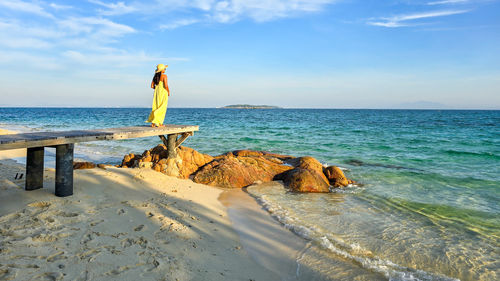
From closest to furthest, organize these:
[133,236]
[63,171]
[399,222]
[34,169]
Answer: [133,236]
[63,171]
[34,169]
[399,222]

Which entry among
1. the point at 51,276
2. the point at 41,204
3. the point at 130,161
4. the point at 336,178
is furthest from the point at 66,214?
the point at 336,178

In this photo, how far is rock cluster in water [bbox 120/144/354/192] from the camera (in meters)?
7.41

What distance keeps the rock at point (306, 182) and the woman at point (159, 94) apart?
3746 mm

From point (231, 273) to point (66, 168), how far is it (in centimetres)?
349

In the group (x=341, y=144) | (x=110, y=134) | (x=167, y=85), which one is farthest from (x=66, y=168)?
(x=341, y=144)

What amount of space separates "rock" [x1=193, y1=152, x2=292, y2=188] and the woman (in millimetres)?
1787

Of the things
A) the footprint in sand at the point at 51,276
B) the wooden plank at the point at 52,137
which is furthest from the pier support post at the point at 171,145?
the footprint in sand at the point at 51,276

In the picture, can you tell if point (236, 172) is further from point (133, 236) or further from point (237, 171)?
point (133, 236)

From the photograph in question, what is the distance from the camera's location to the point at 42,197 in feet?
15.5

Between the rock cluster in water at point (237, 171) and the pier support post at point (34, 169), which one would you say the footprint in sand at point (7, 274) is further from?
the rock cluster in water at point (237, 171)

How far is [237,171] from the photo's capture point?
7734 millimetres

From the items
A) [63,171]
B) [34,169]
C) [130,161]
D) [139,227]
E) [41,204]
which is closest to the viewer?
[139,227]

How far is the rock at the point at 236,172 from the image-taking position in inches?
295

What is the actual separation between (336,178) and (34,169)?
272 inches
